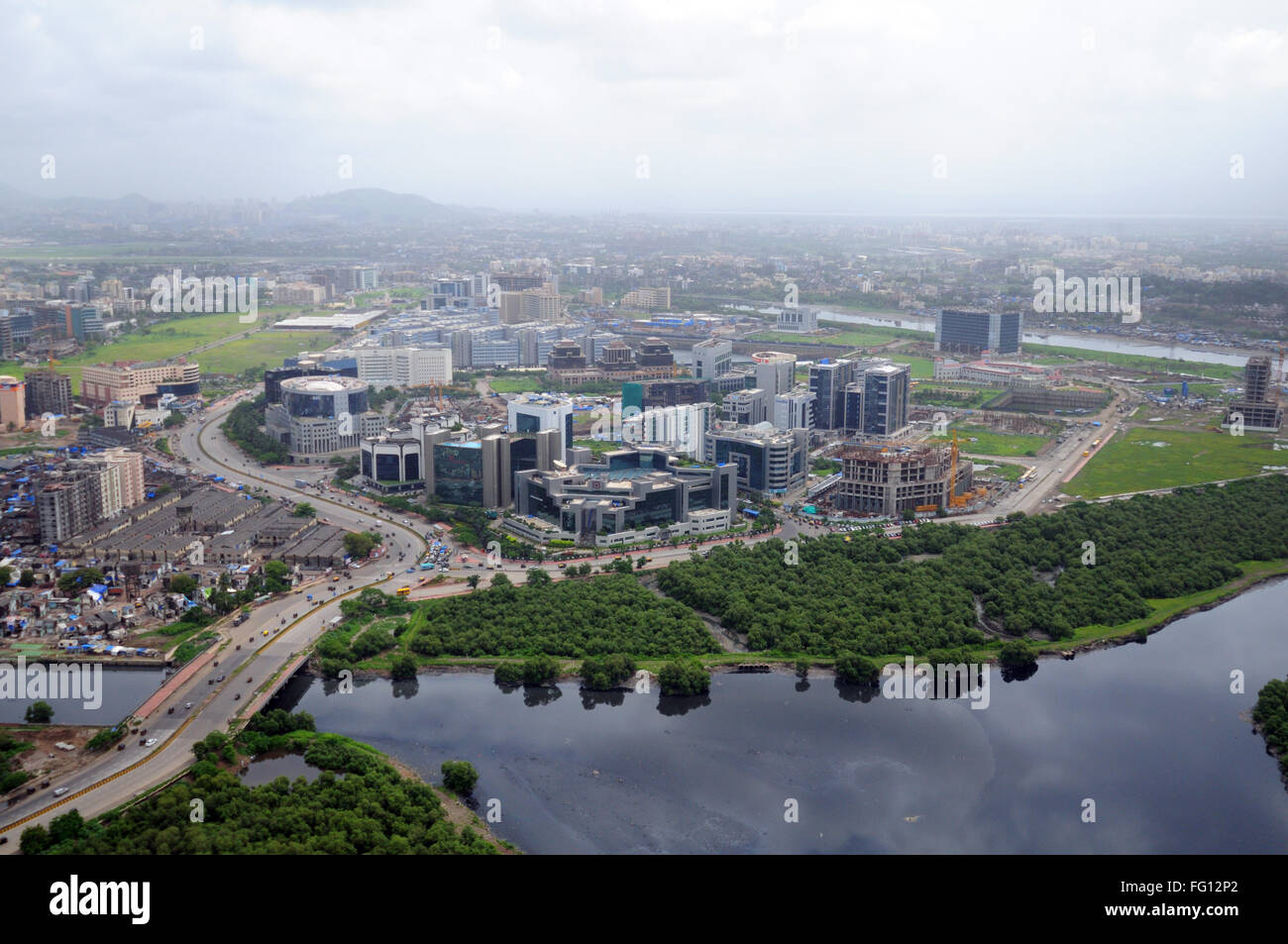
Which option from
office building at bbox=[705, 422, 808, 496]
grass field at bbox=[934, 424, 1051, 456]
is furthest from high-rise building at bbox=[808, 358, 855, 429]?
office building at bbox=[705, 422, 808, 496]

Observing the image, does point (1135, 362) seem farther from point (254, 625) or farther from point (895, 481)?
point (254, 625)

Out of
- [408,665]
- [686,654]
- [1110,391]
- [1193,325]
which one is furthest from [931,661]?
[1193,325]

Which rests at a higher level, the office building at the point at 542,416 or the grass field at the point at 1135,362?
the grass field at the point at 1135,362

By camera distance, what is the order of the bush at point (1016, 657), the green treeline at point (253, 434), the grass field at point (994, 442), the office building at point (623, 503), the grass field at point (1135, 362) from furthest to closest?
1. the grass field at point (1135, 362)
2. the grass field at point (994, 442)
3. the green treeline at point (253, 434)
4. the office building at point (623, 503)
5. the bush at point (1016, 657)

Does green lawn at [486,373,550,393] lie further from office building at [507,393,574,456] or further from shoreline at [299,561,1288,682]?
shoreline at [299,561,1288,682]

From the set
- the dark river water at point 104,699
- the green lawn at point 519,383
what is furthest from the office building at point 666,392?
the dark river water at point 104,699

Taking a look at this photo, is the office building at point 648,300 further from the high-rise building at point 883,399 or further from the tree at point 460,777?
the tree at point 460,777

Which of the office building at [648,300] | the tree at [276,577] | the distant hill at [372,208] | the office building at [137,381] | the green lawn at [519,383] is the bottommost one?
the tree at [276,577]
